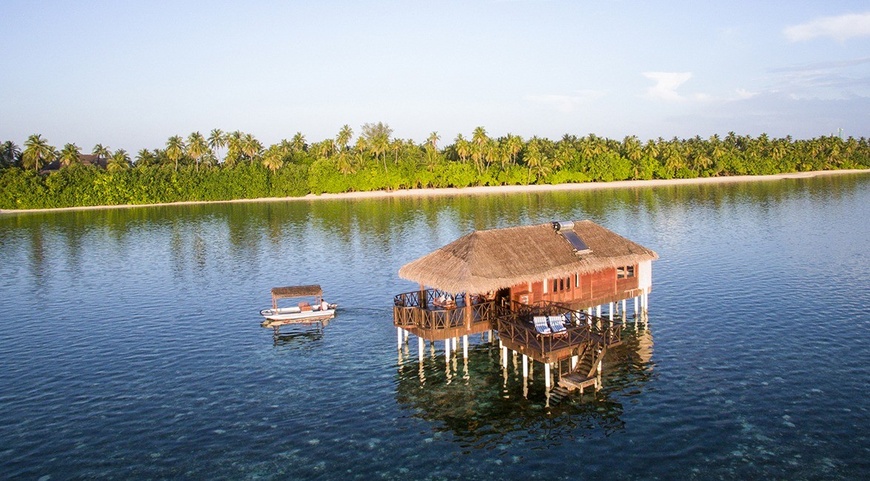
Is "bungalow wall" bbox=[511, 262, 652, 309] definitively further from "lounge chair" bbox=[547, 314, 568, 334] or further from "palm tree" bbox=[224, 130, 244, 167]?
"palm tree" bbox=[224, 130, 244, 167]

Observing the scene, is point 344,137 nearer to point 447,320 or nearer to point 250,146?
point 250,146

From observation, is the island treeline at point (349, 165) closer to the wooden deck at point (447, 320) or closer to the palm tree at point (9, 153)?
the palm tree at point (9, 153)

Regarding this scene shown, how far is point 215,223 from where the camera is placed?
108125mm

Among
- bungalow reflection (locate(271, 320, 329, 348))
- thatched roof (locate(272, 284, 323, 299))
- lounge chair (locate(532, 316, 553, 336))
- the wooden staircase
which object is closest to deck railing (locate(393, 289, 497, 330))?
lounge chair (locate(532, 316, 553, 336))

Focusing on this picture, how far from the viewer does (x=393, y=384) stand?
3247 centimetres

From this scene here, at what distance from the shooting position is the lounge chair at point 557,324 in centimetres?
2986

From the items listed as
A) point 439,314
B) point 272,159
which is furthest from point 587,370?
point 272,159

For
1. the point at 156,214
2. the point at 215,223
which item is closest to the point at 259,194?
the point at 156,214

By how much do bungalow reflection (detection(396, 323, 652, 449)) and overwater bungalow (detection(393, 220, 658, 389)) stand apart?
3.24 ft

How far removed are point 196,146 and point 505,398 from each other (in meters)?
155

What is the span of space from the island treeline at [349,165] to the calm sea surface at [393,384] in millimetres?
94205

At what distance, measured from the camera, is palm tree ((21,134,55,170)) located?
497 ft

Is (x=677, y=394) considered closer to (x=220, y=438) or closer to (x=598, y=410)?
(x=598, y=410)

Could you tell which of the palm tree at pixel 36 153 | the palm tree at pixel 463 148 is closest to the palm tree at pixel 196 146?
the palm tree at pixel 36 153
